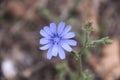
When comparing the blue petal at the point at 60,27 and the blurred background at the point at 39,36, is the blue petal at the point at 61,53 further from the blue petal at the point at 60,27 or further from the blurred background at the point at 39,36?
the blurred background at the point at 39,36

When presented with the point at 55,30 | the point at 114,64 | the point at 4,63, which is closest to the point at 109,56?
the point at 114,64

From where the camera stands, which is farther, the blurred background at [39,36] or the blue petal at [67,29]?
the blurred background at [39,36]

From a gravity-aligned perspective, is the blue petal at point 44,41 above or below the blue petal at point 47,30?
below

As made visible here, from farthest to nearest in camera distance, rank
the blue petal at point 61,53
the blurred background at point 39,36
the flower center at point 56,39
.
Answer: the blurred background at point 39,36, the flower center at point 56,39, the blue petal at point 61,53

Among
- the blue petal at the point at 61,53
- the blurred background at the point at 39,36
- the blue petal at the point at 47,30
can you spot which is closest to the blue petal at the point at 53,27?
the blue petal at the point at 47,30

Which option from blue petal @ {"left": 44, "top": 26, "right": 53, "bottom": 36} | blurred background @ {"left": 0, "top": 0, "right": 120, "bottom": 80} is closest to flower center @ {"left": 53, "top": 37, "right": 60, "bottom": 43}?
blue petal @ {"left": 44, "top": 26, "right": 53, "bottom": 36}

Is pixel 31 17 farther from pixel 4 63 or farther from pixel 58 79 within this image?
pixel 58 79

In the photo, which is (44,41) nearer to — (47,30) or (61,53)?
(47,30)

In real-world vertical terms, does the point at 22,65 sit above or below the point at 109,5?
below
